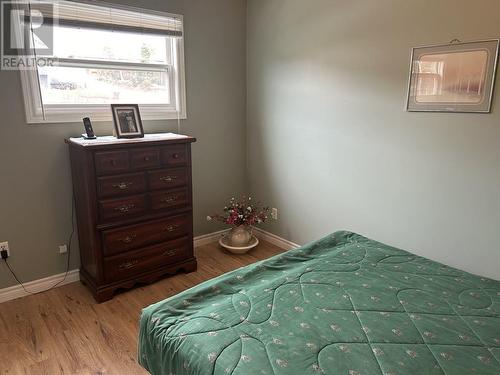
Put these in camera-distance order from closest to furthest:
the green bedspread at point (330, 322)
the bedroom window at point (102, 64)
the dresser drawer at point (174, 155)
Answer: the green bedspread at point (330, 322), the bedroom window at point (102, 64), the dresser drawer at point (174, 155)

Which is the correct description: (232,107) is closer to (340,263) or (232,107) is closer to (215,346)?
(340,263)

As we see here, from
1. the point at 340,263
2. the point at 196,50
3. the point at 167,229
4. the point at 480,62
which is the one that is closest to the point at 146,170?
the point at 167,229

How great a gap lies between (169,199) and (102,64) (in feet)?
3.89

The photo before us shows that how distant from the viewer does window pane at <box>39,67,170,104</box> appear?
264cm

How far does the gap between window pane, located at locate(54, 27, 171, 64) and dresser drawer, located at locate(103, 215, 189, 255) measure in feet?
4.44

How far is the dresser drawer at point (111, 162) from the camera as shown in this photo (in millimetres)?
2453

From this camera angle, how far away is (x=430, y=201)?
7.98ft

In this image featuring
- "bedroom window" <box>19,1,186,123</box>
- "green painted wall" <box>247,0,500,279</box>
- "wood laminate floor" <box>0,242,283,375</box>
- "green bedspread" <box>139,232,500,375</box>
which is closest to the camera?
"green bedspread" <box>139,232,500,375</box>

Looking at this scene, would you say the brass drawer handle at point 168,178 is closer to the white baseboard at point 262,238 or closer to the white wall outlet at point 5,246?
→ the white baseboard at point 262,238

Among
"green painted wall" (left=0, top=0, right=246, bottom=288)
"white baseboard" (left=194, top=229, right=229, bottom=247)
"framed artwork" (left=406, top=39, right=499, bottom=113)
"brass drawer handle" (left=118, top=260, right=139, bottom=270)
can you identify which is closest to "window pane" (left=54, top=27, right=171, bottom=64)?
"green painted wall" (left=0, top=0, right=246, bottom=288)

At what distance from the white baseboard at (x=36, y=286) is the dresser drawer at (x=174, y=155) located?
3.87 ft

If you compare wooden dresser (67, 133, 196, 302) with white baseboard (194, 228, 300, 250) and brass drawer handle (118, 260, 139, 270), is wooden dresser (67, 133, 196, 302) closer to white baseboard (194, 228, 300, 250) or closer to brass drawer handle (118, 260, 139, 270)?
brass drawer handle (118, 260, 139, 270)

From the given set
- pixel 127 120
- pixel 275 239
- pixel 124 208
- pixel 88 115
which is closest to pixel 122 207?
pixel 124 208

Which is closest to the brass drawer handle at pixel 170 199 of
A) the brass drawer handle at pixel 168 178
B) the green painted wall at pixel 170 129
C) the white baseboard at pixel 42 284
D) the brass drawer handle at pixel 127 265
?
the brass drawer handle at pixel 168 178
